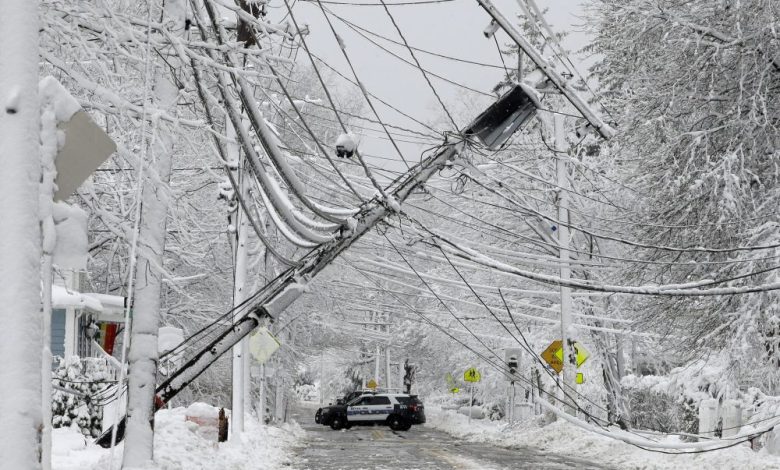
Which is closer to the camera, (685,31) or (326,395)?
(685,31)

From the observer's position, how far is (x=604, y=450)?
23.2 metres

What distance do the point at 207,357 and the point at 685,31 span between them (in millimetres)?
8735

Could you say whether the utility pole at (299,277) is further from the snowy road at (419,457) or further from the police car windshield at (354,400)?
the police car windshield at (354,400)

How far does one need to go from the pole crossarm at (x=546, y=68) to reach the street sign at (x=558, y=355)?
16561mm

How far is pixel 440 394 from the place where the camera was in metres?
68.1

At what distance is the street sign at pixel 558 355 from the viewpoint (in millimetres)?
26422

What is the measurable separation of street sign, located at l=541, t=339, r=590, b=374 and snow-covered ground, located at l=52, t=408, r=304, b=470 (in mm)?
7422

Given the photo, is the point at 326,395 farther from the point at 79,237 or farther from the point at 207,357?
the point at 79,237

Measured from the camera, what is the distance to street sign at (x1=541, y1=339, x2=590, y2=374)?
26422mm

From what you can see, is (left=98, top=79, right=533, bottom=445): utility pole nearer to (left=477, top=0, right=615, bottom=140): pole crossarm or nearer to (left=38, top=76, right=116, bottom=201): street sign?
(left=477, top=0, right=615, bottom=140): pole crossarm

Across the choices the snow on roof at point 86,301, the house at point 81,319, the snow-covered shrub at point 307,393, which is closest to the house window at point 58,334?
the house at point 81,319

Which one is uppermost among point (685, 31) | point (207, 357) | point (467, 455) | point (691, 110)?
point (685, 31)

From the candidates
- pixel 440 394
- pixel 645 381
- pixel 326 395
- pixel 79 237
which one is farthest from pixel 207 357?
pixel 326 395

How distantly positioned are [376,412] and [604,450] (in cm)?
2071
